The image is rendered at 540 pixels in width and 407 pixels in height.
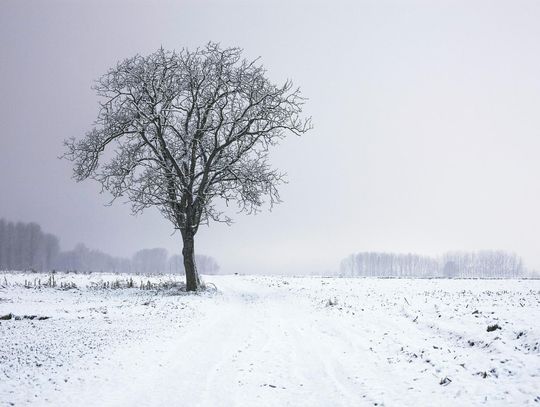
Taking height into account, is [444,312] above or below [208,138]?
below

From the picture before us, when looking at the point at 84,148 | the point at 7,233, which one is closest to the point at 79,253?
the point at 7,233

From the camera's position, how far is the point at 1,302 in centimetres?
1462

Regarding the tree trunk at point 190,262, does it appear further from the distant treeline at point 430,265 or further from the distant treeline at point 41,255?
the distant treeline at point 430,265

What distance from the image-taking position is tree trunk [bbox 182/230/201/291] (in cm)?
2127

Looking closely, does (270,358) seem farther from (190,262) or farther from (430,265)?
(430,265)

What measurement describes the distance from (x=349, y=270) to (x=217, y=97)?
574 feet

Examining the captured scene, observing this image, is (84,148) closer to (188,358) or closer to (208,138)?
(208,138)

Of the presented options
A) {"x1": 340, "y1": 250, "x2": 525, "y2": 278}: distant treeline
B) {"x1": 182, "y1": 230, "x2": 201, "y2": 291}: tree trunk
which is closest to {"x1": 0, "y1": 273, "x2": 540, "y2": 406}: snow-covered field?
{"x1": 182, "y1": 230, "x2": 201, "y2": 291}: tree trunk

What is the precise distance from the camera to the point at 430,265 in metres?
183

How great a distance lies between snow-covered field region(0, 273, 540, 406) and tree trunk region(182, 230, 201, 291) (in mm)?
7567

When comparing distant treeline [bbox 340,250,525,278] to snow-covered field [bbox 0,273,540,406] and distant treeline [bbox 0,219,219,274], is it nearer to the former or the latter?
distant treeline [bbox 0,219,219,274]

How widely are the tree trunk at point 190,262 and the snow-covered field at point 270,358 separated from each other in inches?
298

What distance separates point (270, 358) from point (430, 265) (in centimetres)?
19364

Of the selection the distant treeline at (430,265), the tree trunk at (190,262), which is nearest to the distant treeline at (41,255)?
the tree trunk at (190,262)
